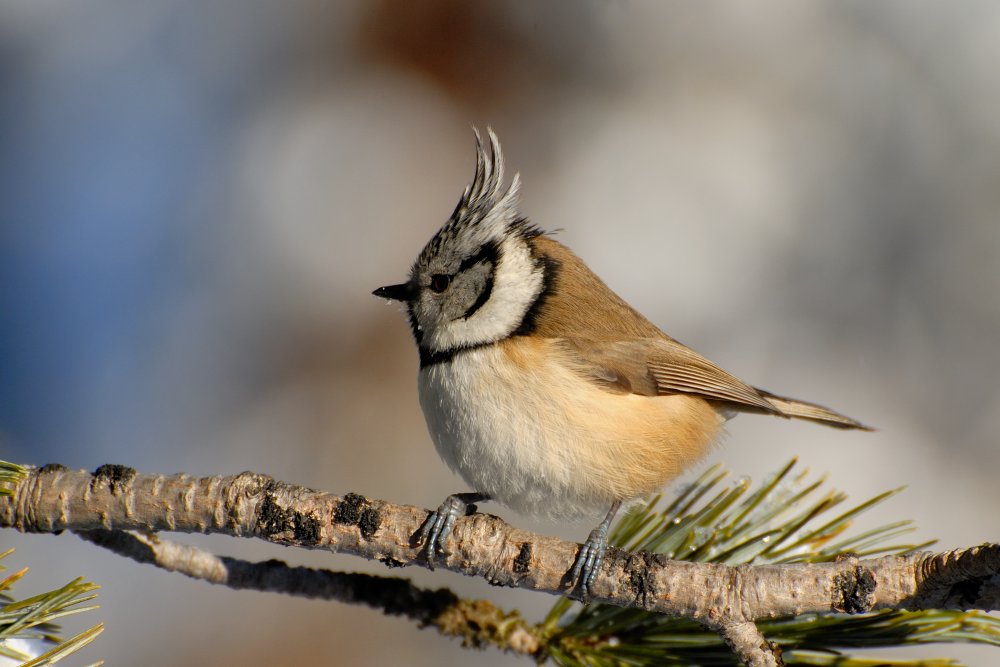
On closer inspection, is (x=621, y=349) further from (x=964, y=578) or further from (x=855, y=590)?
(x=964, y=578)

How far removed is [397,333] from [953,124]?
3123mm

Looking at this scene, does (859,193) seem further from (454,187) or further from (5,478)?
(5,478)

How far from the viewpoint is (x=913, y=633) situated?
1979 millimetres

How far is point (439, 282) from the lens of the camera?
294 centimetres

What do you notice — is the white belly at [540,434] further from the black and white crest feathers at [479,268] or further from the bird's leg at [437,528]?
the bird's leg at [437,528]

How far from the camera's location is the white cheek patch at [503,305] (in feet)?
9.04

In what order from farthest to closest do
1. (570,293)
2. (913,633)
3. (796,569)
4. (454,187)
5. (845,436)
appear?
(454,187) → (845,436) → (570,293) → (913,633) → (796,569)

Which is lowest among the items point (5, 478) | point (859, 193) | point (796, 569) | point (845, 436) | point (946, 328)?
point (796, 569)

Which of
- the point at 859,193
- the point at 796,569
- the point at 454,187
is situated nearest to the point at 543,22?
the point at 454,187

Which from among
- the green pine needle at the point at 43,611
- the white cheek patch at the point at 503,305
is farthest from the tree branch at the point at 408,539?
the white cheek patch at the point at 503,305

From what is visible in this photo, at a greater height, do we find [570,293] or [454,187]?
[454,187]

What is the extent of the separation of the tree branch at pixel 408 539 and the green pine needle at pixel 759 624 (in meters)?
0.21

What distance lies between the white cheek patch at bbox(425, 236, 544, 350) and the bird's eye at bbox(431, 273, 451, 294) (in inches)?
5.5

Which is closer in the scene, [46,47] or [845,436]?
[845,436]
